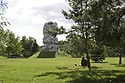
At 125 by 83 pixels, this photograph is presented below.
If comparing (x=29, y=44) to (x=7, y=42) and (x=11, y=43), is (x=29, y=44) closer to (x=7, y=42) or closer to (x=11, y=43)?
(x=11, y=43)

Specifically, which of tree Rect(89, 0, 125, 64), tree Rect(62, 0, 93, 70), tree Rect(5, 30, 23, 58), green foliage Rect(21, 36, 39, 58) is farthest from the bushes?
green foliage Rect(21, 36, 39, 58)

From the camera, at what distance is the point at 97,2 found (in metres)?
25.1

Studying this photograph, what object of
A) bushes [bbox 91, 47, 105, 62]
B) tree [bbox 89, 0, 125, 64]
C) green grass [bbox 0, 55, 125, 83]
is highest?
tree [bbox 89, 0, 125, 64]

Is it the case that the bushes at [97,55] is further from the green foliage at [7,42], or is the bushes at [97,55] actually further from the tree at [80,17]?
the tree at [80,17]

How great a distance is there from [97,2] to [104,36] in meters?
2.98

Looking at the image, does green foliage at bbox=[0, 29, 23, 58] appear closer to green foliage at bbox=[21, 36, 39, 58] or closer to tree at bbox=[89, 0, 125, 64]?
tree at bbox=[89, 0, 125, 64]

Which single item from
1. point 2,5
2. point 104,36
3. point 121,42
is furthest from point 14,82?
point 121,42

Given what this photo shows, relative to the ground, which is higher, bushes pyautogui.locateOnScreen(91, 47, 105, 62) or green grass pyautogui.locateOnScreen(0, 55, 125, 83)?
bushes pyautogui.locateOnScreen(91, 47, 105, 62)

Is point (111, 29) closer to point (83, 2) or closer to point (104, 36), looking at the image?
point (104, 36)

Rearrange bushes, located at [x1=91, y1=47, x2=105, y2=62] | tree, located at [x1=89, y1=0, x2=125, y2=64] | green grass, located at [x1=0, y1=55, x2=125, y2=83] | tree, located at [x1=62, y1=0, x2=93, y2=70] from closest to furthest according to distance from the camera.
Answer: green grass, located at [x1=0, y1=55, x2=125, y2=83], tree, located at [x1=89, y1=0, x2=125, y2=64], tree, located at [x1=62, y1=0, x2=93, y2=70], bushes, located at [x1=91, y1=47, x2=105, y2=62]

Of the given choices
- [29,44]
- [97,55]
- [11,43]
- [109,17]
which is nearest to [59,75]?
[109,17]

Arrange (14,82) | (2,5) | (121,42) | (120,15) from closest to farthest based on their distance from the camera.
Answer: (14,82) < (2,5) < (120,15) < (121,42)

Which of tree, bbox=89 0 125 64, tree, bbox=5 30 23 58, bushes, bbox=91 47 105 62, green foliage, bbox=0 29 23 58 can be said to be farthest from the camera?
bushes, bbox=91 47 105 62

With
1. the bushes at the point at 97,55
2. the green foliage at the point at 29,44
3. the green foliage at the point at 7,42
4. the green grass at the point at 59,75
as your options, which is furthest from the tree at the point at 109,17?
the green foliage at the point at 29,44
